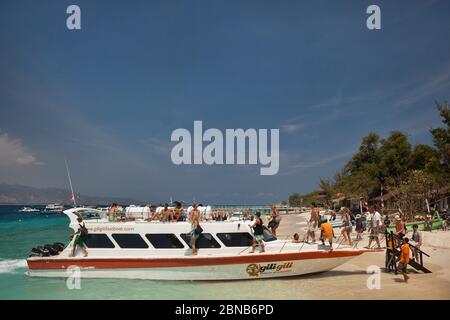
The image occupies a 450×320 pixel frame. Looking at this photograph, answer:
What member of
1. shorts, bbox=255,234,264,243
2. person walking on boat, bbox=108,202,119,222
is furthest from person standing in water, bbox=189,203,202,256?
person walking on boat, bbox=108,202,119,222

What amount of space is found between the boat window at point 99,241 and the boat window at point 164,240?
5.25 feet

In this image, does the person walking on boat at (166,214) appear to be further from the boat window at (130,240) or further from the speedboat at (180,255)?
the boat window at (130,240)

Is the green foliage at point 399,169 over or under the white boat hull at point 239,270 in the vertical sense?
over

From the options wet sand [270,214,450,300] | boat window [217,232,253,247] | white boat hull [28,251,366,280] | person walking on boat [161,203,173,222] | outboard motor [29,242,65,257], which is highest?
person walking on boat [161,203,173,222]

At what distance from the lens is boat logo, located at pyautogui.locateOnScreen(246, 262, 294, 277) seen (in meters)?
13.4

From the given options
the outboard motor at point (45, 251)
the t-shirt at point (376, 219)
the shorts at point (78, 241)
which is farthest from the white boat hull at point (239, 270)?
the t-shirt at point (376, 219)

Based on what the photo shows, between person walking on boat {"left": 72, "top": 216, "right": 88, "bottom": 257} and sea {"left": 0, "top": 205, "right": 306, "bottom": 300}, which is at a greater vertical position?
person walking on boat {"left": 72, "top": 216, "right": 88, "bottom": 257}

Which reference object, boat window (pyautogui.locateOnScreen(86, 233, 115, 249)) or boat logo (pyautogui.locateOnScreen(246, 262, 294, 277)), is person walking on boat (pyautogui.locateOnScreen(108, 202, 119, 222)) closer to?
boat window (pyautogui.locateOnScreen(86, 233, 115, 249))

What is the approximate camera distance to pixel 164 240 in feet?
46.9

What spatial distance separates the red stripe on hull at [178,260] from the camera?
43.7 feet

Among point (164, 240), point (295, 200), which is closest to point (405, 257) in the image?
point (164, 240)

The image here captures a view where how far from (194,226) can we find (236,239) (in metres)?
1.56
